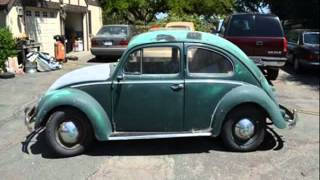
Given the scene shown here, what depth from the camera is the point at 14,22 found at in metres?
15.9

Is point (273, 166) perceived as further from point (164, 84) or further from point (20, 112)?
point (20, 112)

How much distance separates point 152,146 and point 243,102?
148 cm

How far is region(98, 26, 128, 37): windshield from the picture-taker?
63.3 ft

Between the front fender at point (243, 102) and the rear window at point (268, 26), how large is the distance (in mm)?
6703

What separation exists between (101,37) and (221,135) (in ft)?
42.3

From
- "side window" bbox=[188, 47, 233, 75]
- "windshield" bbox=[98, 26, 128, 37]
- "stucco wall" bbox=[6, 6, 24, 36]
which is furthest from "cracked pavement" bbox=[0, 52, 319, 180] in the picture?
"windshield" bbox=[98, 26, 128, 37]

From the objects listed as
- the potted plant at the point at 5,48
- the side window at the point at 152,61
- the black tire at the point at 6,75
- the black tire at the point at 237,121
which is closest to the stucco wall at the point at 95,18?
the potted plant at the point at 5,48

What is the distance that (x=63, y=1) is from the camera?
21.1 m

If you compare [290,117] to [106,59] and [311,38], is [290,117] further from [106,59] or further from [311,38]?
[106,59]

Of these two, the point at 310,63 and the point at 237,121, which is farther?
the point at 310,63

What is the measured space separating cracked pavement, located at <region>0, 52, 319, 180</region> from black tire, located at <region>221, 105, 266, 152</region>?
12cm

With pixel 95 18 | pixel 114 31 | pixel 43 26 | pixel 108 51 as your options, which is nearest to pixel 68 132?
pixel 108 51

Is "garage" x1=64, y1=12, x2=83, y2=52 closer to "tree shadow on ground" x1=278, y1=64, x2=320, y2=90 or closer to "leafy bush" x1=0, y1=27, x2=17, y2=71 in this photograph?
"leafy bush" x1=0, y1=27, x2=17, y2=71

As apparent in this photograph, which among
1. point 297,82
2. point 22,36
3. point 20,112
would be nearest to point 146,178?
point 20,112
